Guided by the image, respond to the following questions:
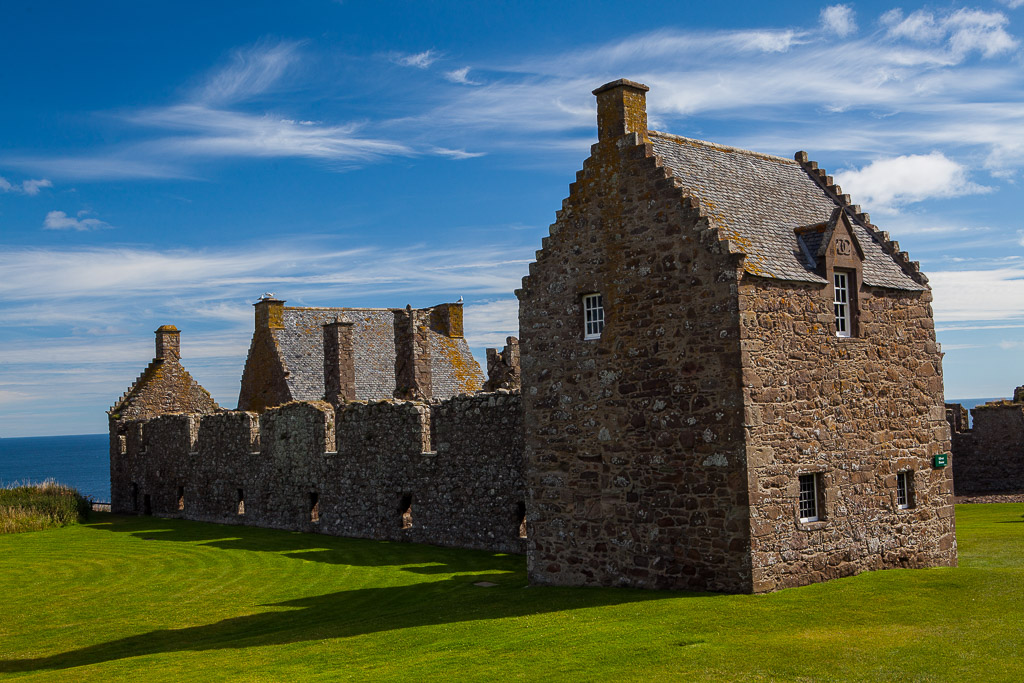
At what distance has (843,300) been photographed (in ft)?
53.2

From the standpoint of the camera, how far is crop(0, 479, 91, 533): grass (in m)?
32.8

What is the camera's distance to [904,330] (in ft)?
55.9

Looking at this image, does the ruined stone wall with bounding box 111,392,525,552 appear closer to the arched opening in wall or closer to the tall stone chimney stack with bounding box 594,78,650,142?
the arched opening in wall

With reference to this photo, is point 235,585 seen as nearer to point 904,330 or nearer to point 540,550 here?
point 540,550

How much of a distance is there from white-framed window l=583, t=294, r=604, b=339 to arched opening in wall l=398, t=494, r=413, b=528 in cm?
1034

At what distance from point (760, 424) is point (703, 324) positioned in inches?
70.1

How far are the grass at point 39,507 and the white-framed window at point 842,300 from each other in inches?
1144

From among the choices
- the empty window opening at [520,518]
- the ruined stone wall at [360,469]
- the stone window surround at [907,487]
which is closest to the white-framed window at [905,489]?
the stone window surround at [907,487]

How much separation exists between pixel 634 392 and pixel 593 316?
171 centimetres

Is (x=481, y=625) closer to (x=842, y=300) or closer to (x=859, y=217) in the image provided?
(x=842, y=300)

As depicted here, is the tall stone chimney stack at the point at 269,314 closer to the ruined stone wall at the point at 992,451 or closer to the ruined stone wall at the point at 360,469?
the ruined stone wall at the point at 360,469

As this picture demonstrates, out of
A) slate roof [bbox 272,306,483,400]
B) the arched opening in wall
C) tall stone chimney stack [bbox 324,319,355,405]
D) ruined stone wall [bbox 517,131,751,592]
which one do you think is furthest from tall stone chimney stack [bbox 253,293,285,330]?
ruined stone wall [bbox 517,131,751,592]

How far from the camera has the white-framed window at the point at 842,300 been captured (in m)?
16.1

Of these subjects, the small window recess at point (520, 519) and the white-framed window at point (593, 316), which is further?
the small window recess at point (520, 519)
